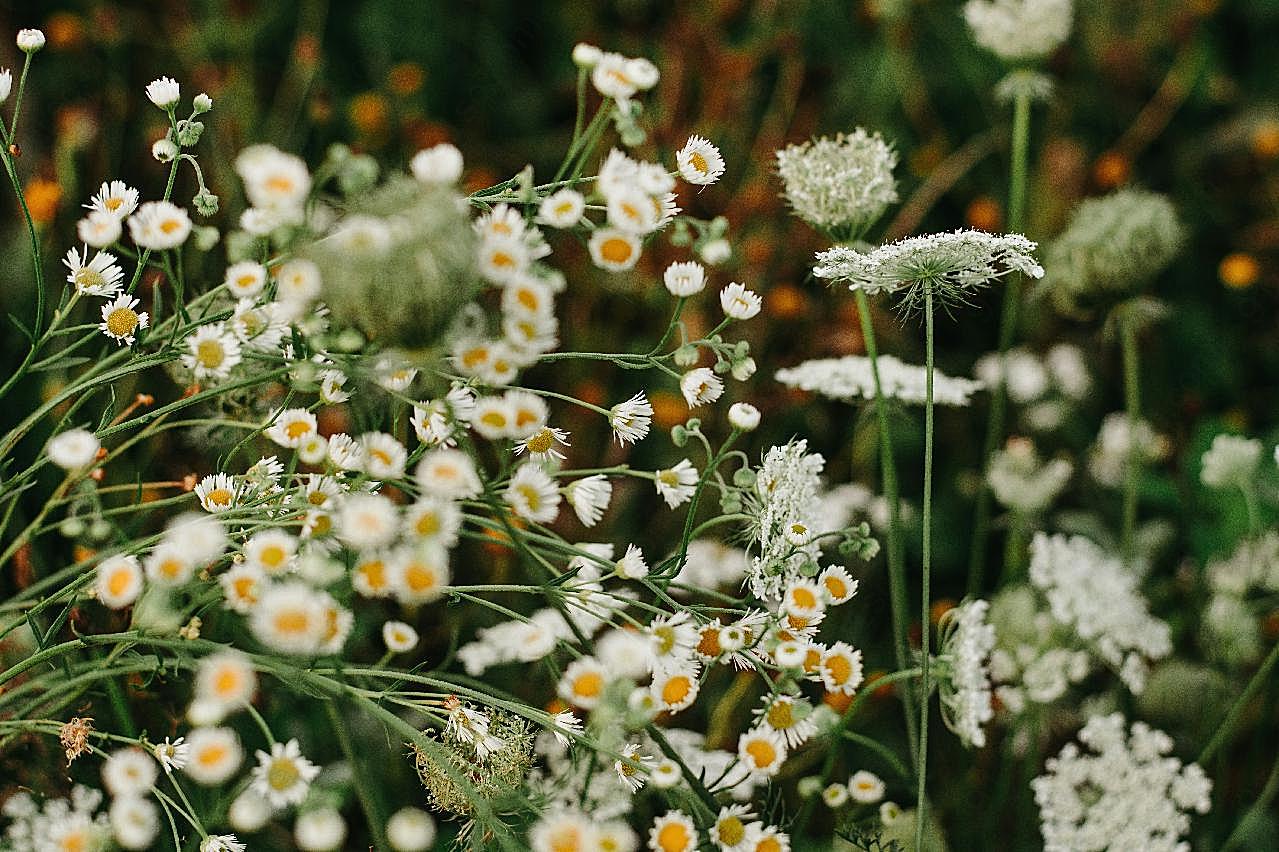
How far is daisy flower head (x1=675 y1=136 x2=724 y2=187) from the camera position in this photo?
558 mm

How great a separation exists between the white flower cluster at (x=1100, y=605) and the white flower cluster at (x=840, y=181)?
0.35m

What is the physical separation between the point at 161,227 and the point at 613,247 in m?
0.20

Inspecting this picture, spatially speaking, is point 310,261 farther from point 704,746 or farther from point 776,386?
point 776,386

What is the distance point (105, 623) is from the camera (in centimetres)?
71

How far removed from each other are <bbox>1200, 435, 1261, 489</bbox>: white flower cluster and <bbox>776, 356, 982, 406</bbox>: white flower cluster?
9.8 inches

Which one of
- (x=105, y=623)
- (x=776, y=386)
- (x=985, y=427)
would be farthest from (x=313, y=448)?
(x=985, y=427)

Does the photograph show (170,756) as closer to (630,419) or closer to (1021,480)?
(630,419)

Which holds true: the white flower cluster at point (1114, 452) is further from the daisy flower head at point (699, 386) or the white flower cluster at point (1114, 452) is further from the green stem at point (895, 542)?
the daisy flower head at point (699, 386)

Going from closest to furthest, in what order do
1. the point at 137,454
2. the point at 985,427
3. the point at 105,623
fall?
1. the point at 105,623
2. the point at 137,454
3. the point at 985,427

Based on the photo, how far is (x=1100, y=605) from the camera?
0.91 metres

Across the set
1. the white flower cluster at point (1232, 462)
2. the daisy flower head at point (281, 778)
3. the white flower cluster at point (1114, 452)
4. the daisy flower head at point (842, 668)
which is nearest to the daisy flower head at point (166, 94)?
the daisy flower head at point (281, 778)

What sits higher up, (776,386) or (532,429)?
(532,429)

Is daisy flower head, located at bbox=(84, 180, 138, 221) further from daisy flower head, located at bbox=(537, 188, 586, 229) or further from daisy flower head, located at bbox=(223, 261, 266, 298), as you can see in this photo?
daisy flower head, located at bbox=(537, 188, 586, 229)

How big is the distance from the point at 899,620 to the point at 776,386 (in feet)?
1.92
